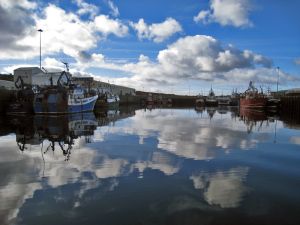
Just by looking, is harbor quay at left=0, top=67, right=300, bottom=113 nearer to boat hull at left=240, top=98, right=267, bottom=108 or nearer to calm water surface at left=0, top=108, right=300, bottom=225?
boat hull at left=240, top=98, right=267, bottom=108

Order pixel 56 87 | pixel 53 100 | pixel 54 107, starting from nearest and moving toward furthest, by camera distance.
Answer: pixel 53 100
pixel 54 107
pixel 56 87

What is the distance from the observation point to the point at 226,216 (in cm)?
781

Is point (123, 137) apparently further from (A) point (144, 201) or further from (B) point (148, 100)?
(B) point (148, 100)

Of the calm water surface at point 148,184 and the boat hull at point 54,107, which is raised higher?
A: the boat hull at point 54,107

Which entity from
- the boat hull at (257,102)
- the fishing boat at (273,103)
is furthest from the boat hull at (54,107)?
the fishing boat at (273,103)

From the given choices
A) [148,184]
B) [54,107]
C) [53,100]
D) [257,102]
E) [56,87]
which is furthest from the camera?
[257,102]

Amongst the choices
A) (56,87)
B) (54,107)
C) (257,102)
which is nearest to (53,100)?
(54,107)

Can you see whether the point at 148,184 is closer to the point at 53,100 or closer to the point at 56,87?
the point at 53,100

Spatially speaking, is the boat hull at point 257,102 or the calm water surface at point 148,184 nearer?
the calm water surface at point 148,184

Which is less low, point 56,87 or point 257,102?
point 56,87

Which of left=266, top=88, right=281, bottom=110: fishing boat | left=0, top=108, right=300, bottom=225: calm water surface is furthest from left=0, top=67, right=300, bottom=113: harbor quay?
left=0, top=108, right=300, bottom=225: calm water surface

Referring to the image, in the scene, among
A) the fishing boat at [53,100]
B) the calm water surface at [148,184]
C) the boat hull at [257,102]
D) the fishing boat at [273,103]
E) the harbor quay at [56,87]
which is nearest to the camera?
the calm water surface at [148,184]

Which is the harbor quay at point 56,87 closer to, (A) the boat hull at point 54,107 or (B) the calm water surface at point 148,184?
(A) the boat hull at point 54,107

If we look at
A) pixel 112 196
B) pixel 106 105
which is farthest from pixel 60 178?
pixel 106 105
